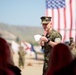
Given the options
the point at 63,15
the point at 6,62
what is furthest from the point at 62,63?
the point at 63,15

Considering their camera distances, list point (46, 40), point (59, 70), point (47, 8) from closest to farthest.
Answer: point (59, 70) < point (46, 40) < point (47, 8)

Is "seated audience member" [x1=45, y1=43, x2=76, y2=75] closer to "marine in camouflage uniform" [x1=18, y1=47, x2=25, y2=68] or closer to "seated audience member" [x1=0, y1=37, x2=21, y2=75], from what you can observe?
"seated audience member" [x1=0, y1=37, x2=21, y2=75]

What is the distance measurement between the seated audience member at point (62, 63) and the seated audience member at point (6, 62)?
12.6 inches

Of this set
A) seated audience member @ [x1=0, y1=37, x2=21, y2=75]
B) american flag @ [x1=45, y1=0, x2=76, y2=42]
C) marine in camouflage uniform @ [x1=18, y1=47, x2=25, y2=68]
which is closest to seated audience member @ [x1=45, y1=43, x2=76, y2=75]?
seated audience member @ [x1=0, y1=37, x2=21, y2=75]

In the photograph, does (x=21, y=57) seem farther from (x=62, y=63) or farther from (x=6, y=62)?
(x=62, y=63)

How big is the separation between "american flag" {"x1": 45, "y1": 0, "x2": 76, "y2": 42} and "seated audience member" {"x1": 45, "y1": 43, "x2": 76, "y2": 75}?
20.0 feet

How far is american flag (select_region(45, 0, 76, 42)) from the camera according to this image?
8848 millimetres

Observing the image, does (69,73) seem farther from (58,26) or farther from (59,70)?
(58,26)

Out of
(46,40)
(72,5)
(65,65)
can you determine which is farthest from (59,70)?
(72,5)

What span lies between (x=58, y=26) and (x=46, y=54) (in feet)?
16.3

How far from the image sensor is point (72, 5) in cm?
941

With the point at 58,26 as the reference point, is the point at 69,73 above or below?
above

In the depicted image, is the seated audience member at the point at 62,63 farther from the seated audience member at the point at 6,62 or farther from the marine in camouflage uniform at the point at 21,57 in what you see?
the marine in camouflage uniform at the point at 21,57

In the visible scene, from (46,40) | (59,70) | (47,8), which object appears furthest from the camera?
(47,8)
